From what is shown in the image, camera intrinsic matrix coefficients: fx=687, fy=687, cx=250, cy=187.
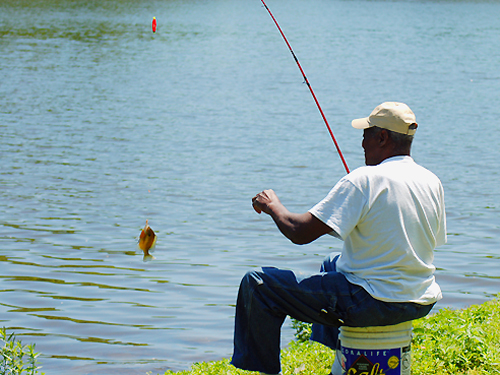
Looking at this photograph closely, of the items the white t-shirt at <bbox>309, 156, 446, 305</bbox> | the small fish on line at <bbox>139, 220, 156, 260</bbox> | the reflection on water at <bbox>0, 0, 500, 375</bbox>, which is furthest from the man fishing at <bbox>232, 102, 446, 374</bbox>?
the reflection on water at <bbox>0, 0, 500, 375</bbox>

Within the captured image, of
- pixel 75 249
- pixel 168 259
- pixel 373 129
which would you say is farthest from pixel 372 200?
pixel 75 249

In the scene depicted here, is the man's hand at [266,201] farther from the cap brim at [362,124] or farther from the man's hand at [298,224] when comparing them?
the cap brim at [362,124]

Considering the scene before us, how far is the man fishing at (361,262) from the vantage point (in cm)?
316

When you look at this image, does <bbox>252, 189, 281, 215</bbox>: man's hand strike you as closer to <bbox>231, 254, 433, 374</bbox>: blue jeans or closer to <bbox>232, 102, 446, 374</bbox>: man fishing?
<bbox>232, 102, 446, 374</bbox>: man fishing

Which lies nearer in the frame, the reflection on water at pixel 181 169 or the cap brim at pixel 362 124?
the cap brim at pixel 362 124

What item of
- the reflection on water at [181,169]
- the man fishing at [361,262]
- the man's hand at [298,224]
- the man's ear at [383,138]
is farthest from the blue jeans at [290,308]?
the reflection on water at [181,169]

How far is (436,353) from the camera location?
4.02m

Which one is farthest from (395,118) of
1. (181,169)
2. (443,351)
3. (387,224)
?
(181,169)

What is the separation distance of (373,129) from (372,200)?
0.49 meters

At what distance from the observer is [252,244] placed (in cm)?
802

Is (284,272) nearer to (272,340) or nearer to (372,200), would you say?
(272,340)

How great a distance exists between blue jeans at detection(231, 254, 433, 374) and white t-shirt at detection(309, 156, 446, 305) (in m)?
0.06

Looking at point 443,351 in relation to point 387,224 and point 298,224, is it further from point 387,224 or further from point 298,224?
point 298,224

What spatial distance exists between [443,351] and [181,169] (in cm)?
788
